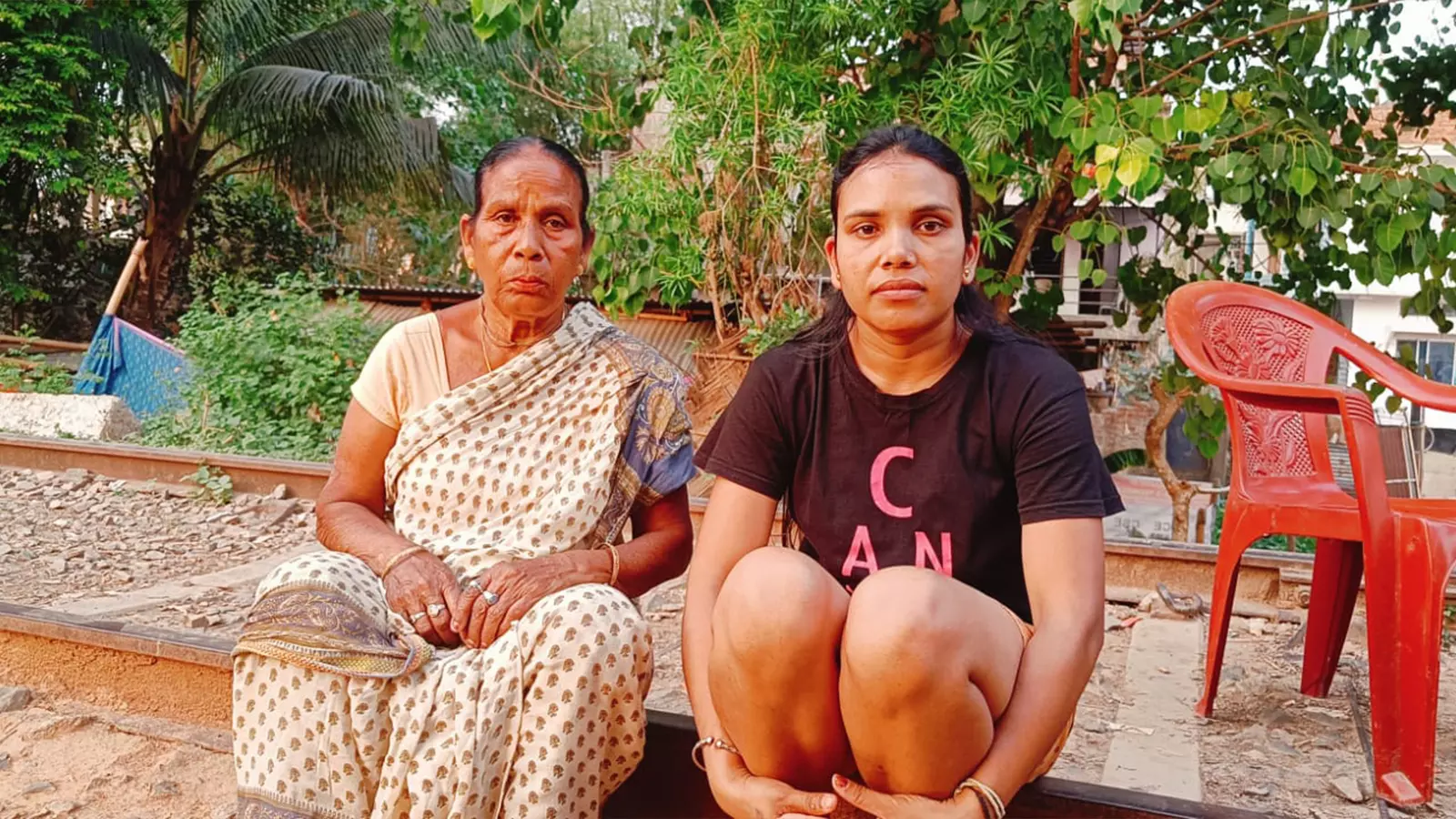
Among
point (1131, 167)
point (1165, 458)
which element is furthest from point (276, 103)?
point (1131, 167)

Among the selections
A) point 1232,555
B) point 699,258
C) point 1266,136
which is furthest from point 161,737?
point 1266,136

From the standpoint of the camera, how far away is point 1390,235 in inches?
194

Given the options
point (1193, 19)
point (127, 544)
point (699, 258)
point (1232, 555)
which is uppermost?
point (1193, 19)

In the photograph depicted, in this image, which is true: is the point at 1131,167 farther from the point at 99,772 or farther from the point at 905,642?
the point at 99,772

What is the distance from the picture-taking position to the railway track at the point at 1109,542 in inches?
189

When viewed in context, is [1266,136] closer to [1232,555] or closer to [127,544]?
[1232,555]

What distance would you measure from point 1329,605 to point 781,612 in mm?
2458

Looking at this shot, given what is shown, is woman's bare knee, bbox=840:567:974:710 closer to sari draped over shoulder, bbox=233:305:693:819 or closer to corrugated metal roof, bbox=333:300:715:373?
sari draped over shoulder, bbox=233:305:693:819

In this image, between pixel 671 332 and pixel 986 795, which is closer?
pixel 986 795

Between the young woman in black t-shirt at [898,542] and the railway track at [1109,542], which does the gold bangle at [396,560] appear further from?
the railway track at [1109,542]

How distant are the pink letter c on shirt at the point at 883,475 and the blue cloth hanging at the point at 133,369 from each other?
9.33m

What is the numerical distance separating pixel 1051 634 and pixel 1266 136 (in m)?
4.09

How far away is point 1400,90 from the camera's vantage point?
586 cm

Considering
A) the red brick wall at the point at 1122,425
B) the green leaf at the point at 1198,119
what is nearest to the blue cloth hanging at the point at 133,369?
the green leaf at the point at 1198,119
